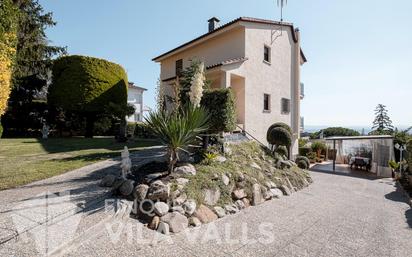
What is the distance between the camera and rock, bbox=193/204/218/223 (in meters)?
5.91

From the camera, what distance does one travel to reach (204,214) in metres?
6.04

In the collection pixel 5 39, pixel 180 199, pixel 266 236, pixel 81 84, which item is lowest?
pixel 266 236

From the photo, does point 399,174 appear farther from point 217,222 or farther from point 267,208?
point 217,222

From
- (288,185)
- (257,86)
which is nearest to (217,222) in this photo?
(288,185)

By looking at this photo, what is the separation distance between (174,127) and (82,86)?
1725 cm

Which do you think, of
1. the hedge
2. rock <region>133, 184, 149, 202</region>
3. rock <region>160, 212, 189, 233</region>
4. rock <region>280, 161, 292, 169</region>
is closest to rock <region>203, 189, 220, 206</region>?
rock <region>160, 212, 189, 233</region>

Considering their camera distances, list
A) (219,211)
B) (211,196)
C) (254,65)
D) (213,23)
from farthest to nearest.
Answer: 1. (213,23)
2. (254,65)
3. (211,196)
4. (219,211)

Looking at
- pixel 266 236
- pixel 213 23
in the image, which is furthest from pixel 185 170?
pixel 213 23

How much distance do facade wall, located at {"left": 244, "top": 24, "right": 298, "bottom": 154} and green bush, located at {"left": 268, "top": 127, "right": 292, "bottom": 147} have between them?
1.58m

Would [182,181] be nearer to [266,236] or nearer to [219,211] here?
[219,211]

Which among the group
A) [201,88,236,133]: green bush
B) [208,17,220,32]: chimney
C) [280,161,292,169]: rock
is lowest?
[280,161,292,169]: rock

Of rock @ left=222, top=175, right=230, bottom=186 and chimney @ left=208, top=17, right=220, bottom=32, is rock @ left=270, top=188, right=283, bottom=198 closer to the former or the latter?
rock @ left=222, top=175, right=230, bottom=186

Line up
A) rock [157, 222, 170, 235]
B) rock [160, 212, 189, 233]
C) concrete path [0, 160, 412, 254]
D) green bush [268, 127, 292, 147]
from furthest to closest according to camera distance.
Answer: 1. green bush [268, 127, 292, 147]
2. rock [160, 212, 189, 233]
3. rock [157, 222, 170, 235]
4. concrete path [0, 160, 412, 254]

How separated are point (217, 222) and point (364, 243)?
3.31m
